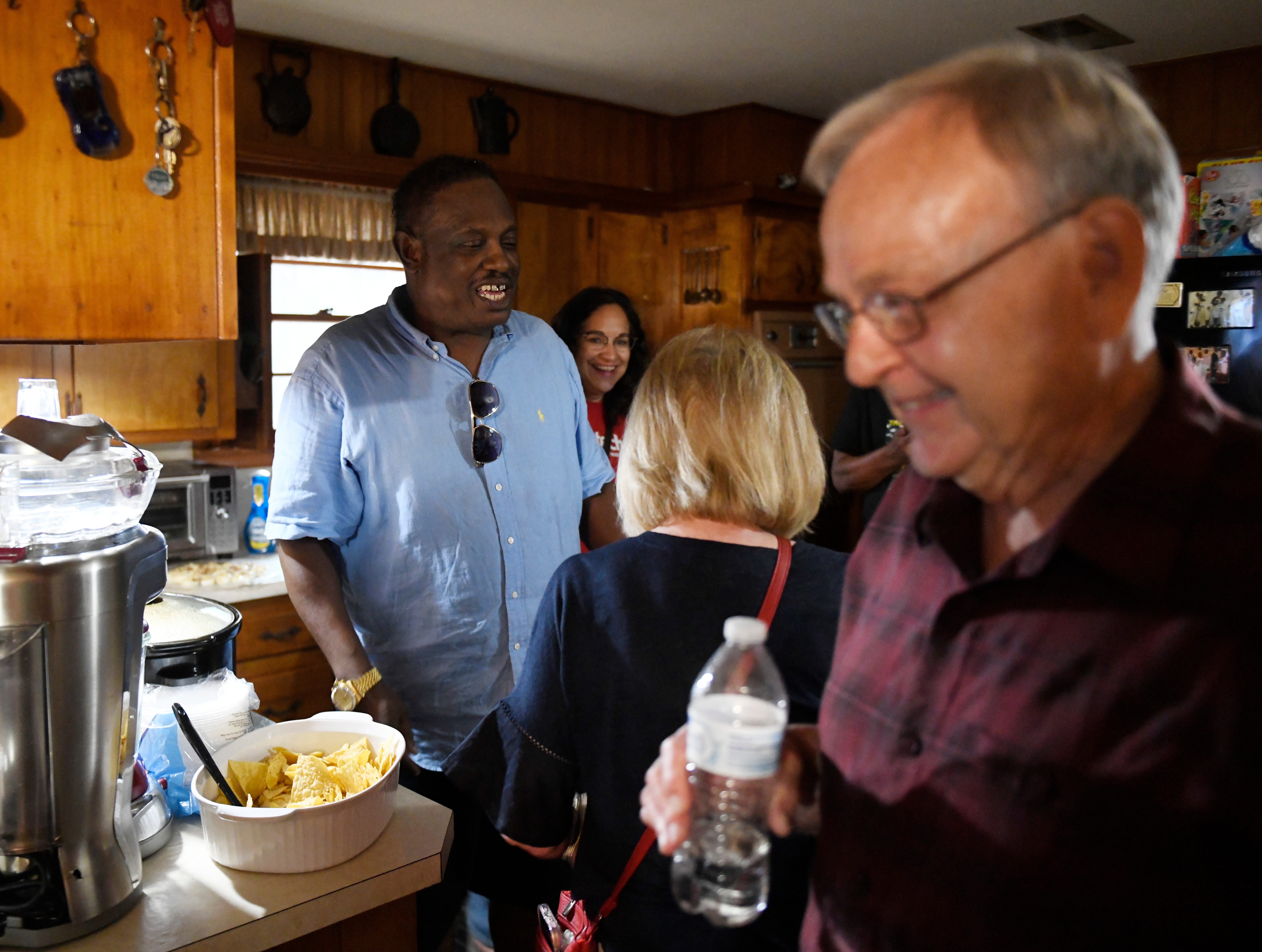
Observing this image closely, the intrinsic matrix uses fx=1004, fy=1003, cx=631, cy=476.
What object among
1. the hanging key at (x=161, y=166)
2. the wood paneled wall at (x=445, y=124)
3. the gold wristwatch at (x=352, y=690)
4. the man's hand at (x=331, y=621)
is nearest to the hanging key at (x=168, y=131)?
the hanging key at (x=161, y=166)

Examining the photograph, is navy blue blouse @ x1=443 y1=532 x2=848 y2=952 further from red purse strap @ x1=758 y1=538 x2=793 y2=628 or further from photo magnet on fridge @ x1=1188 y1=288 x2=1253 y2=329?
photo magnet on fridge @ x1=1188 y1=288 x2=1253 y2=329

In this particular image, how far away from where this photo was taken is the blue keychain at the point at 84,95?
1.57m

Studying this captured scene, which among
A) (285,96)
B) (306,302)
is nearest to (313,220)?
(306,302)

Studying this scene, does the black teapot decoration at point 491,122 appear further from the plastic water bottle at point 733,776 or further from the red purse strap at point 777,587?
the plastic water bottle at point 733,776

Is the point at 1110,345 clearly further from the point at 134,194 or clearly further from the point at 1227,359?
the point at 1227,359

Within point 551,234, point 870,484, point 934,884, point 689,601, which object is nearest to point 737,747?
point 934,884

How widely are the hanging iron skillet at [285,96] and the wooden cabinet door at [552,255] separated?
93cm

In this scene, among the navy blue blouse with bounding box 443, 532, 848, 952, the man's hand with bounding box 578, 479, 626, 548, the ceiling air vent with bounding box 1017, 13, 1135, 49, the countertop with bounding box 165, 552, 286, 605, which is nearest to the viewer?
the navy blue blouse with bounding box 443, 532, 848, 952

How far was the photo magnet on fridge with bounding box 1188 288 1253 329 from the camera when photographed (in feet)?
10.6

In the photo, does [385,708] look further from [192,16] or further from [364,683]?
[192,16]

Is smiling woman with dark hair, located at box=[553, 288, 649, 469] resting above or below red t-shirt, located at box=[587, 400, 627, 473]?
above

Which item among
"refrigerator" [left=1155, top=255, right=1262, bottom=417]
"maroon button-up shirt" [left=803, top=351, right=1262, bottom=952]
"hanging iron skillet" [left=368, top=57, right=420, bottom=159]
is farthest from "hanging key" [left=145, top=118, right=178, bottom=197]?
"refrigerator" [left=1155, top=255, right=1262, bottom=417]

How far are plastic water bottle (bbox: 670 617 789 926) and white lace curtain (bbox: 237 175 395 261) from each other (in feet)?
9.66

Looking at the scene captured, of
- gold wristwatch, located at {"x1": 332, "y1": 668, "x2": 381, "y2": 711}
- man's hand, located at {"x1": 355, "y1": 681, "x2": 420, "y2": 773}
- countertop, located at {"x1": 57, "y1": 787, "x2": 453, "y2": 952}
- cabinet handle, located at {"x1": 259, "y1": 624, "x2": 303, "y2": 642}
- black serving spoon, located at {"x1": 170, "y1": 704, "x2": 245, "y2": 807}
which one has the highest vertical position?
black serving spoon, located at {"x1": 170, "y1": 704, "x2": 245, "y2": 807}
